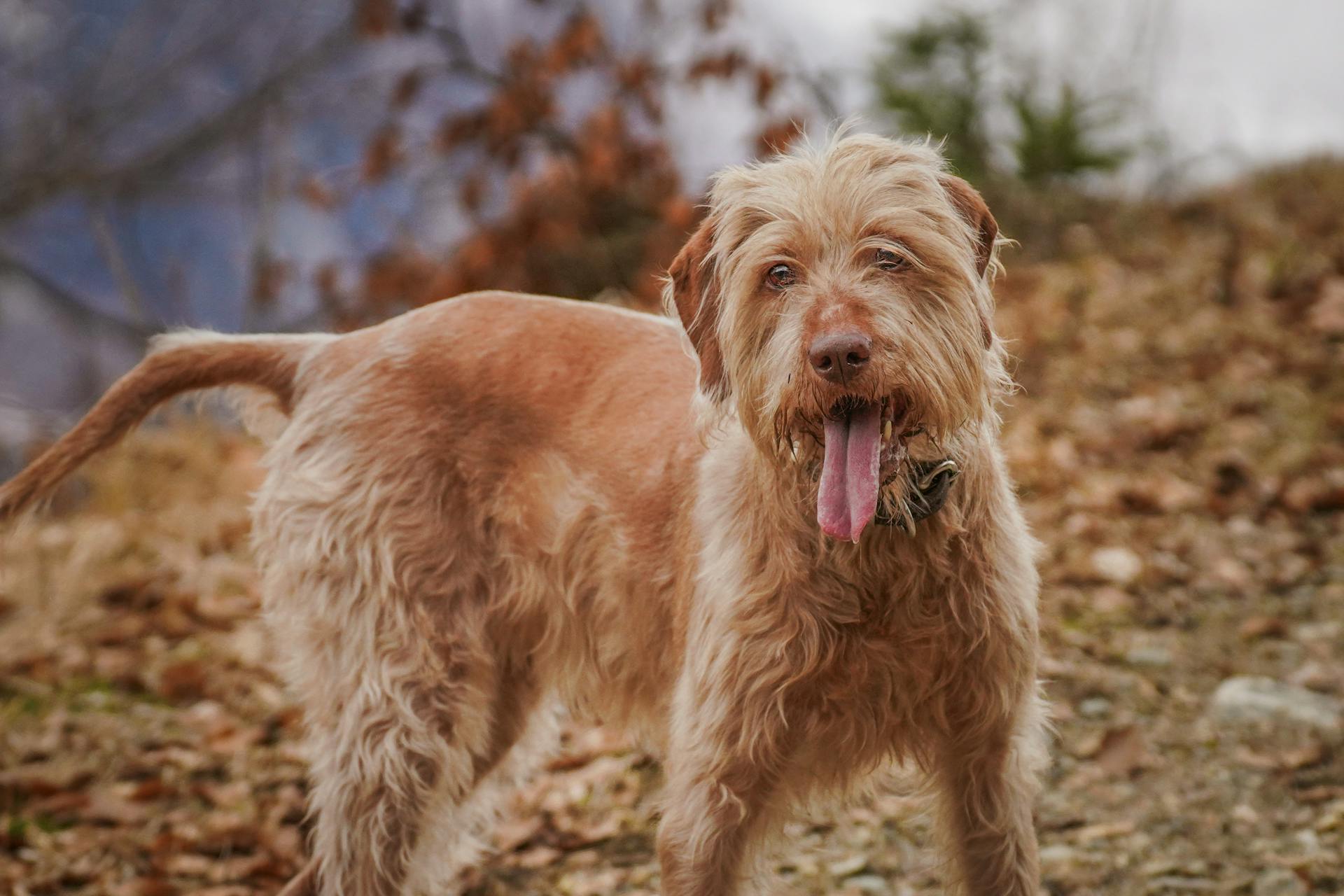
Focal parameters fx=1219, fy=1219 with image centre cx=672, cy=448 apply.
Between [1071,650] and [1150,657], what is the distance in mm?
281

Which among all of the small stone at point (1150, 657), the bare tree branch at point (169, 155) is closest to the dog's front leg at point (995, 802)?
the small stone at point (1150, 657)

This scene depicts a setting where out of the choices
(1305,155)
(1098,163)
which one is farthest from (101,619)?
(1305,155)

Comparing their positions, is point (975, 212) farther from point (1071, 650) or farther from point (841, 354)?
point (1071, 650)

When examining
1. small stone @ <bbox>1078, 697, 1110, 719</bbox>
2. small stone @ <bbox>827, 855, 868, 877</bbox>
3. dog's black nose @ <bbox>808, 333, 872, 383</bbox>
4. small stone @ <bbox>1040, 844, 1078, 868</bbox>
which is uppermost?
dog's black nose @ <bbox>808, 333, 872, 383</bbox>

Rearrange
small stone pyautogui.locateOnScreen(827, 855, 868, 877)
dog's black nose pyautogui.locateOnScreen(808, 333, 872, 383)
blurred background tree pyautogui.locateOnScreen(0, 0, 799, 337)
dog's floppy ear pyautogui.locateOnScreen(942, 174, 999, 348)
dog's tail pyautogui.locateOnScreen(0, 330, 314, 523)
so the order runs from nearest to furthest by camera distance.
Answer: dog's black nose pyautogui.locateOnScreen(808, 333, 872, 383), dog's floppy ear pyautogui.locateOnScreen(942, 174, 999, 348), dog's tail pyautogui.locateOnScreen(0, 330, 314, 523), small stone pyautogui.locateOnScreen(827, 855, 868, 877), blurred background tree pyautogui.locateOnScreen(0, 0, 799, 337)

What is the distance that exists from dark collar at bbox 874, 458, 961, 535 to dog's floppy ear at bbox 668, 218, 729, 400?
45 centimetres

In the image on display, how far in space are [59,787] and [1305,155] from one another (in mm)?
9309

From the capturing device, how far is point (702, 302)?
2721 mm

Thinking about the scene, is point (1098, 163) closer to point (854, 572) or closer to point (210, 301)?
point (210, 301)

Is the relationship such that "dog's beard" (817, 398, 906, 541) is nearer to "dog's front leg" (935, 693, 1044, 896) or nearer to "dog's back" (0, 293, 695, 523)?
"dog's front leg" (935, 693, 1044, 896)

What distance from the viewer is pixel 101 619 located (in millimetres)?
5707

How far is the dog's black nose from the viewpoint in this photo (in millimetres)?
2205

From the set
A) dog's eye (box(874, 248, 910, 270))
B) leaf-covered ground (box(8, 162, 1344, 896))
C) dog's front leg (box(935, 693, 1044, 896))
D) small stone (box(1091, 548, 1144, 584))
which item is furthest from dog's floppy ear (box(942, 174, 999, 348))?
small stone (box(1091, 548, 1144, 584))

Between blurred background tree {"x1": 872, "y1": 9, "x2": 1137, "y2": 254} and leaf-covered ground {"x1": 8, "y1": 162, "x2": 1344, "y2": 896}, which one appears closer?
leaf-covered ground {"x1": 8, "y1": 162, "x2": 1344, "y2": 896}
